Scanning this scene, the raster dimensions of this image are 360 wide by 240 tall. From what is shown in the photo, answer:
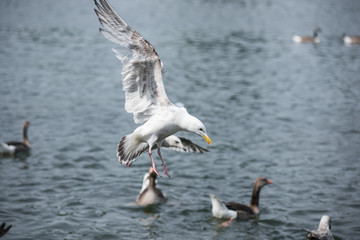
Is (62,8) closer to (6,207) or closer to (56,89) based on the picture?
(56,89)

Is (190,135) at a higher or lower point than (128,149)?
higher

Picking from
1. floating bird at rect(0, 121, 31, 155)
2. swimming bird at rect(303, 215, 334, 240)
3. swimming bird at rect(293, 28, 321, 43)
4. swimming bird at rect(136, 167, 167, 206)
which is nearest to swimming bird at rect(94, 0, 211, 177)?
swimming bird at rect(136, 167, 167, 206)

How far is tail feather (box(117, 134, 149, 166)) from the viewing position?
10820 mm

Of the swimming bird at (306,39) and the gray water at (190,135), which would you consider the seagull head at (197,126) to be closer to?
the gray water at (190,135)

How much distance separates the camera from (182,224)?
13.8 m

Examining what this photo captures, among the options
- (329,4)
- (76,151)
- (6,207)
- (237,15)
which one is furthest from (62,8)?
(6,207)

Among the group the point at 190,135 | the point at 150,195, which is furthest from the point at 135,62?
the point at 190,135

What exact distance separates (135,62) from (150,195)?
213 inches

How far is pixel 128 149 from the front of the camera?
10930 mm

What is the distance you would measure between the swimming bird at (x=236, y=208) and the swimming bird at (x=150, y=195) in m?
1.59

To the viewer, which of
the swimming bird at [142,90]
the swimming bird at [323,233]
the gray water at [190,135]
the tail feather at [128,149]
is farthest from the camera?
the gray water at [190,135]

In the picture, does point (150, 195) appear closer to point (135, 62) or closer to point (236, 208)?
point (236, 208)

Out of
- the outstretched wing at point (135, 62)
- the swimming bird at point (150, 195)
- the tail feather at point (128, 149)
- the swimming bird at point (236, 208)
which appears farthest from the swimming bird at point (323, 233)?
the outstretched wing at point (135, 62)

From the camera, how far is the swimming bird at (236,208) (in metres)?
13.7
